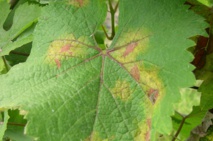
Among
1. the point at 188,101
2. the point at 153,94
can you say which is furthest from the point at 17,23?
the point at 188,101

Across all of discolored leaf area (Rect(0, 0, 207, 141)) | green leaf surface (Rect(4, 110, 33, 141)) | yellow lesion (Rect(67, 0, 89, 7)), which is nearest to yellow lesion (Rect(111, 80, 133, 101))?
discolored leaf area (Rect(0, 0, 207, 141))

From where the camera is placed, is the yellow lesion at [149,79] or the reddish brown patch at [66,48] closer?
the yellow lesion at [149,79]

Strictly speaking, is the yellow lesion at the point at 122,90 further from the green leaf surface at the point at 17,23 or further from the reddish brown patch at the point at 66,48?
the green leaf surface at the point at 17,23

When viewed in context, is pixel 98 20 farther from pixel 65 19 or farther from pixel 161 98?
pixel 161 98

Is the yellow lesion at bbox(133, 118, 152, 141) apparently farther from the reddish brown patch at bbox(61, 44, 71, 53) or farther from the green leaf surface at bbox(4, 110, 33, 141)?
the green leaf surface at bbox(4, 110, 33, 141)

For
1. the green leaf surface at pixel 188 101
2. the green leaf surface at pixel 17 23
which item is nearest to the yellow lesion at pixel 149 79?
the green leaf surface at pixel 17 23

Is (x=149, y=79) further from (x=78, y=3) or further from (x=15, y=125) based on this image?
(x=15, y=125)

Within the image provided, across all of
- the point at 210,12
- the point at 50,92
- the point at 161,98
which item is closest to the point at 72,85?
the point at 50,92
